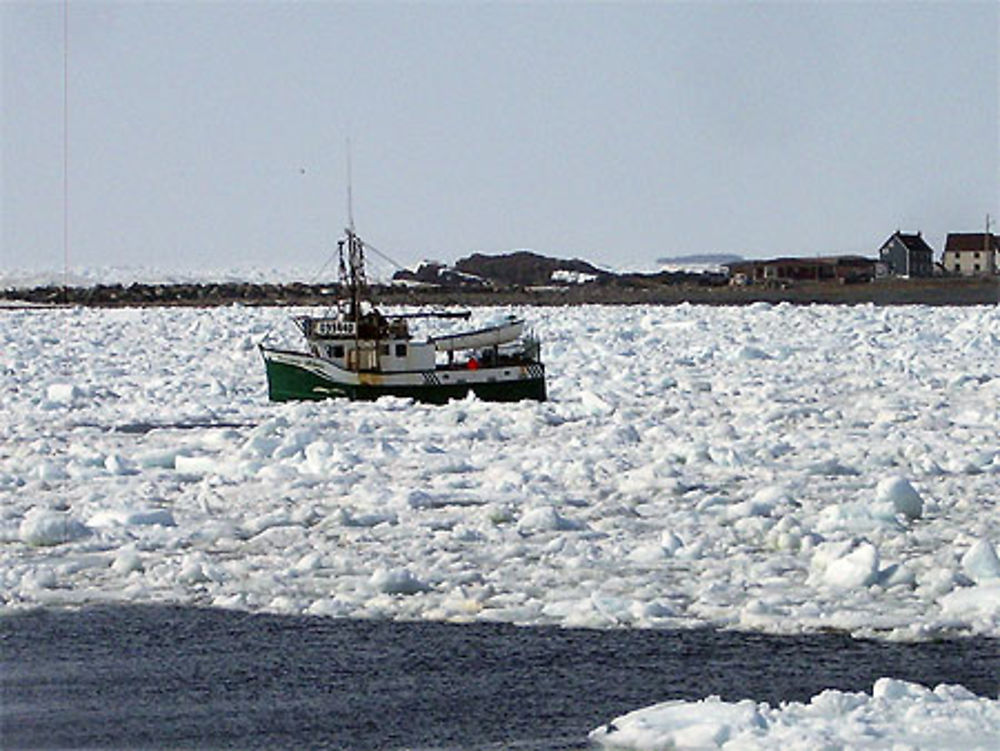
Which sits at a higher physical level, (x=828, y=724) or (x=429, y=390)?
(x=429, y=390)

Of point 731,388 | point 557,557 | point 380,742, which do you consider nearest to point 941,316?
point 731,388

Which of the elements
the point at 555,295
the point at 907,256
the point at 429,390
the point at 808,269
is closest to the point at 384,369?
the point at 429,390

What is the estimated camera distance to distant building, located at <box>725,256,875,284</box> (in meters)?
96.3

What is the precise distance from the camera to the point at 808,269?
100 m

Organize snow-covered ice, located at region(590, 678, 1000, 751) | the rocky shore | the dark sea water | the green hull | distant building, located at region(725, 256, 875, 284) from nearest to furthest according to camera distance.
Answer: snow-covered ice, located at region(590, 678, 1000, 751) < the dark sea water < the green hull < the rocky shore < distant building, located at region(725, 256, 875, 284)

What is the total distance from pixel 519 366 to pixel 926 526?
945cm

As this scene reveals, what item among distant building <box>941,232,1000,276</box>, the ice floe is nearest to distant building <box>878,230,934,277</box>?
distant building <box>941,232,1000,276</box>

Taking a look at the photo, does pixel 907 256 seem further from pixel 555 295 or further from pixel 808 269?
Answer: pixel 555 295

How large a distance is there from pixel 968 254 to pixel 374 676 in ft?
293

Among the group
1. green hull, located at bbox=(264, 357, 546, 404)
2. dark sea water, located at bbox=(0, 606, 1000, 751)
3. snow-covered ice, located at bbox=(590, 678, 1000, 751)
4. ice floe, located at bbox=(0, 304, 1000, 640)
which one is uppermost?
green hull, located at bbox=(264, 357, 546, 404)

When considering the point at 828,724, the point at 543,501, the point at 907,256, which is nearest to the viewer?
the point at 828,724

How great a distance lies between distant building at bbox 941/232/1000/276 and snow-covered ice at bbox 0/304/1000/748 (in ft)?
236

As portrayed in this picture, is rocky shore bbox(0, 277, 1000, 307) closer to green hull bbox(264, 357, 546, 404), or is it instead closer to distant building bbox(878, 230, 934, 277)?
distant building bbox(878, 230, 934, 277)

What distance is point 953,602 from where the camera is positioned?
8711 millimetres
